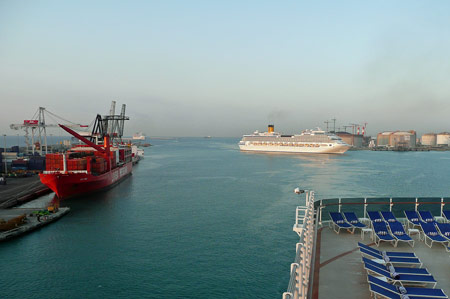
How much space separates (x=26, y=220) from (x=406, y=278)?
76.7 feet

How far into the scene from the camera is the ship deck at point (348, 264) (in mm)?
5637

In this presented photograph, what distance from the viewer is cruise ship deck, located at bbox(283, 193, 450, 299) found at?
5.24m

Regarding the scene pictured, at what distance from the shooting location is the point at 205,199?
30250mm

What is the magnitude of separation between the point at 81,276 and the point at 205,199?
16974 millimetres

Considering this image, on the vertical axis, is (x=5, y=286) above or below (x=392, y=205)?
below

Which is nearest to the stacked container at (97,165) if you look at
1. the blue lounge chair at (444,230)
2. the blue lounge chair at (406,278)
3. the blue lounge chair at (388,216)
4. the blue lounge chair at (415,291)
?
the blue lounge chair at (388,216)

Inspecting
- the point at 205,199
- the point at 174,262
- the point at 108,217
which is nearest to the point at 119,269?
the point at 174,262

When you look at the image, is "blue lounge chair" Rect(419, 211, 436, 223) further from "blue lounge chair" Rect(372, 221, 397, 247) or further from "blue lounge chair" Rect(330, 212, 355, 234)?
"blue lounge chair" Rect(330, 212, 355, 234)

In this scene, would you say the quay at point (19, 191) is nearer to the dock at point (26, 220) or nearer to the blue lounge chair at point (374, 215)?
the dock at point (26, 220)

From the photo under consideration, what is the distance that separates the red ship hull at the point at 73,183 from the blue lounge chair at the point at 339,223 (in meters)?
27.7

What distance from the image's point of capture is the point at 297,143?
105500mm

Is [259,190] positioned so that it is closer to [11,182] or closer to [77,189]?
[77,189]

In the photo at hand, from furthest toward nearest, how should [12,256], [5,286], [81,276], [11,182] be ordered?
[11,182] < [12,256] < [81,276] < [5,286]

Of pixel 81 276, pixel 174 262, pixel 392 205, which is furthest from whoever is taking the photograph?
pixel 174 262
